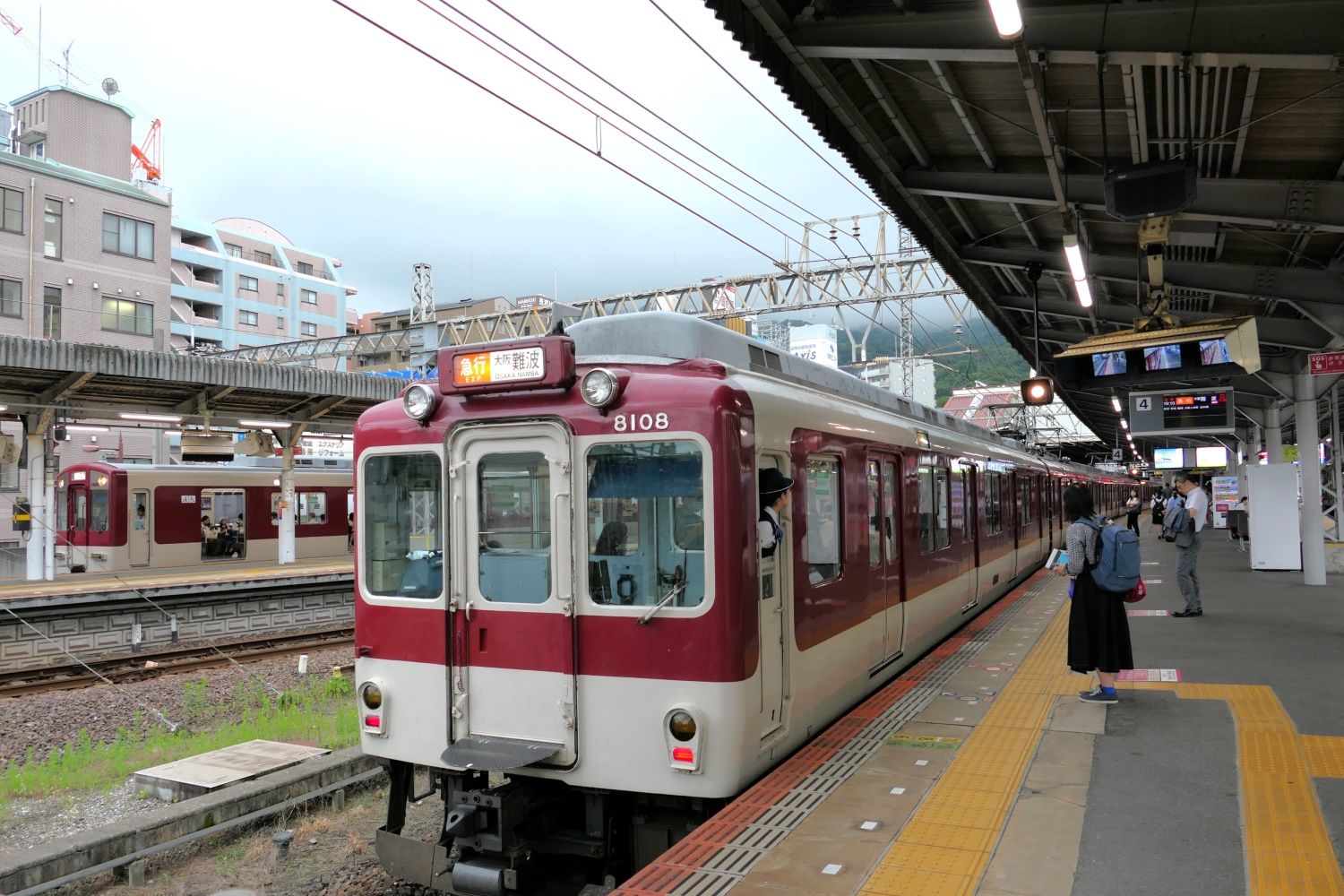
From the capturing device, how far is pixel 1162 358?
9086mm

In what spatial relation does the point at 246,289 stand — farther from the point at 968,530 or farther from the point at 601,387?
the point at 601,387

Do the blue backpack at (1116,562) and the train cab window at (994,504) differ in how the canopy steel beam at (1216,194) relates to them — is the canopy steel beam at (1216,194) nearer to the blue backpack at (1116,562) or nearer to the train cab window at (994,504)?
the blue backpack at (1116,562)

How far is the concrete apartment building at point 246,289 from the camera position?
54.2 m

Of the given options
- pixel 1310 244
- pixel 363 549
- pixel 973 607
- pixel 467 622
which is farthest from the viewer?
pixel 973 607

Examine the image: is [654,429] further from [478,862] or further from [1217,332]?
[1217,332]

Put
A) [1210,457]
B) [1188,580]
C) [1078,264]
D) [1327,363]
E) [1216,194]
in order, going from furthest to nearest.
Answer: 1. [1210,457]
2. [1188,580]
3. [1327,363]
4. [1078,264]
5. [1216,194]

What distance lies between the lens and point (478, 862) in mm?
4855

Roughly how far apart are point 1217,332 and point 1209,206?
1.09 metres

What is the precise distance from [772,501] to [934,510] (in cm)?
447

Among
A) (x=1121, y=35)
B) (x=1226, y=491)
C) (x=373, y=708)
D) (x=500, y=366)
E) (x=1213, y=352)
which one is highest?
(x=1121, y=35)

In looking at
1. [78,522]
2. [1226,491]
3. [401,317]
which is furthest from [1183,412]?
[401,317]

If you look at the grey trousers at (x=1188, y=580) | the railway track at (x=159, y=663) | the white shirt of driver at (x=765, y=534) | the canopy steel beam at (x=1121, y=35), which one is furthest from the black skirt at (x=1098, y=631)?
the railway track at (x=159, y=663)

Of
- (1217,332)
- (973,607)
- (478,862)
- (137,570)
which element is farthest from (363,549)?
(137,570)

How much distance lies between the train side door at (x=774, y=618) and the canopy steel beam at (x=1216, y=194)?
453cm
